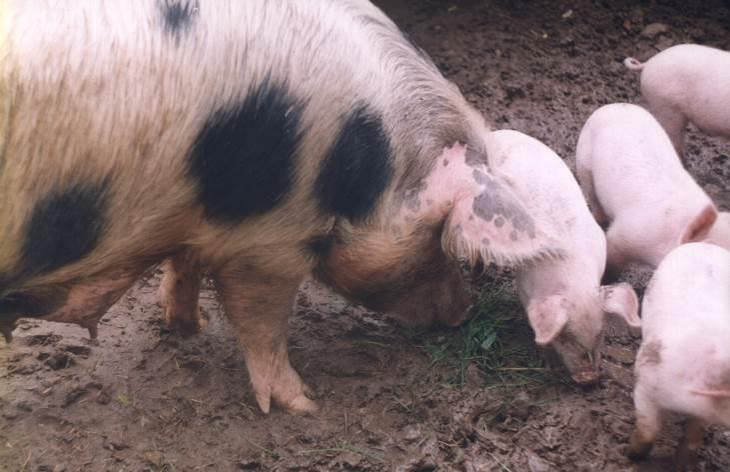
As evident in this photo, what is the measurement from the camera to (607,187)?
13.0 ft

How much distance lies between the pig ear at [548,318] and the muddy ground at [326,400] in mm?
303

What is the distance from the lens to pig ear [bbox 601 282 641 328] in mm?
3275

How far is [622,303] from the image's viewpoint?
3.30 m

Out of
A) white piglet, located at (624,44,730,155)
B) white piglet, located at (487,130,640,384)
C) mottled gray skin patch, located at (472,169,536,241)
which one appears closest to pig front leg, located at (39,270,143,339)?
mottled gray skin patch, located at (472,169,536,241)

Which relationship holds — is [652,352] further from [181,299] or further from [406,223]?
[181,299]

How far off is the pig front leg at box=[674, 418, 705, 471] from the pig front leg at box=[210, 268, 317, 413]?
4.14 feet

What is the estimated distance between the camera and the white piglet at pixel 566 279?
3.33 m

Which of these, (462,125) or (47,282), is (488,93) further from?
(47,282)

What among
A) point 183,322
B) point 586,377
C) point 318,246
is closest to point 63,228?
point 318,246

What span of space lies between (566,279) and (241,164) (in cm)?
124

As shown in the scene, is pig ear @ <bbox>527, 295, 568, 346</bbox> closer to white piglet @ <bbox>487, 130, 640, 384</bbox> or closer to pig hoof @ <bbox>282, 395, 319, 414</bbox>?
white piglet @ <bbox>487, 130, 640, 384</bbox>

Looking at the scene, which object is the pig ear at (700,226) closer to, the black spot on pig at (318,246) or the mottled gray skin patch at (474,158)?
the mottled gray skin patch at (474,158)

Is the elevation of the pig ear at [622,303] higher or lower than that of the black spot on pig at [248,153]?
lower

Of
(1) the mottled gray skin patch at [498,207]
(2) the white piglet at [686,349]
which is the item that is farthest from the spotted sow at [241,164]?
(2) the white piglet at [686,349]
